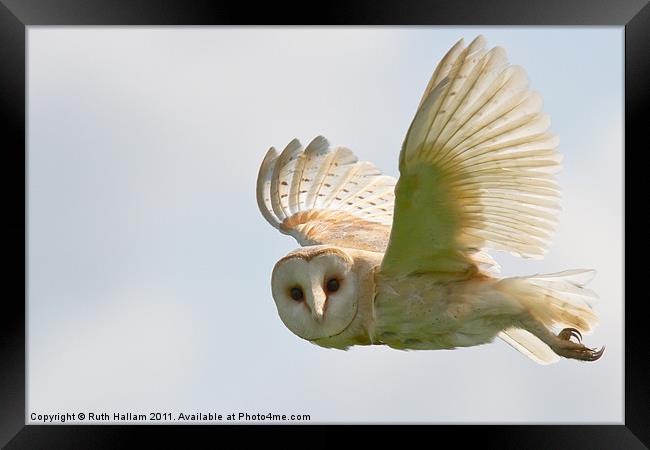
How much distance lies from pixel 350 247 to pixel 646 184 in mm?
1751

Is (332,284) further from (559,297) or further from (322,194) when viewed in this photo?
(322,194)

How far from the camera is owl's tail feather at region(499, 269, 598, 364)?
15.2ft

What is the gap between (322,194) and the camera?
6.21 meters

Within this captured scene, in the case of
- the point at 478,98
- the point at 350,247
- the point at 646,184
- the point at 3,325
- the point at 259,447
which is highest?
the point at 478,98

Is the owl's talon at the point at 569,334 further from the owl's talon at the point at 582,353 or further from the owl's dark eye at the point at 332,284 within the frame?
the owl's dark eye at the point at 332,284

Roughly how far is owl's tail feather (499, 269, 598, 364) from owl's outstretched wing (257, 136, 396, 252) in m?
1.20

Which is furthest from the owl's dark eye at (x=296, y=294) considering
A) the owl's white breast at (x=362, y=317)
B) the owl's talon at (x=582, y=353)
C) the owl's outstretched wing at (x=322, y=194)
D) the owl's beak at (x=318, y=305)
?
the owl's talon at (x=582, y=353)

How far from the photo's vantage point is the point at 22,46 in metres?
4.64

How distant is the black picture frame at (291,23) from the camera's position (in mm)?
4410

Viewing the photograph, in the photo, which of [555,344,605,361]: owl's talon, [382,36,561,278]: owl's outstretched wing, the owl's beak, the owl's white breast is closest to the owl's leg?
[555,344,605,361]: owl's talon

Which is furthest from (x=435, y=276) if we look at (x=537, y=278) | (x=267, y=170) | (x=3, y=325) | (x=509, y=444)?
(x=3, y=325)

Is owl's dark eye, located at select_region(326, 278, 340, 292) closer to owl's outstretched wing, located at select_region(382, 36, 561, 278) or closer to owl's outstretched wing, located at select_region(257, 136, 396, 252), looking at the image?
owl's outstretched wing, located at select_region(382, 36, 561, 278)

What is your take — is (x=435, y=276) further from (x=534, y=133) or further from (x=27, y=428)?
(x=27, y=428)

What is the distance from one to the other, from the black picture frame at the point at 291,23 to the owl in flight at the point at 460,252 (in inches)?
16.9
